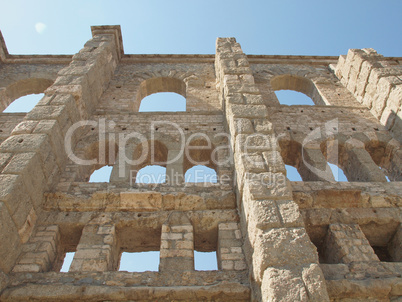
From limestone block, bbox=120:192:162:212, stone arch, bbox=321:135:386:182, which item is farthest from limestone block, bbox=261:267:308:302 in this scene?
stone arch, bbox=321:135:386:182

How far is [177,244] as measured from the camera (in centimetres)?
489

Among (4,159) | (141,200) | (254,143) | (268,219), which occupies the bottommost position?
(268,219)

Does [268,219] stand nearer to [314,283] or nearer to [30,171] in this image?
[314,283]

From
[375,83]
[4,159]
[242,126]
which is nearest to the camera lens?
[4,159]

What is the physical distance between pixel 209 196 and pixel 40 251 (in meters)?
2.70

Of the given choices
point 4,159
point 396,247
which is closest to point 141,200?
point 4,159

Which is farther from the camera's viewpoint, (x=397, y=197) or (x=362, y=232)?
(x=397, y=197)

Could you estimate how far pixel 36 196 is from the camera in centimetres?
525

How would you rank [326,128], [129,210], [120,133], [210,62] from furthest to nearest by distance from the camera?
[210,62], [326,128], [120,133], [129,210]

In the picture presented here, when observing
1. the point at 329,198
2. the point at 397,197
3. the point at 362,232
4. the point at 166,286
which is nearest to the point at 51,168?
the point at 166,286

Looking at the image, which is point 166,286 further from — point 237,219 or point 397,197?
point 397,197

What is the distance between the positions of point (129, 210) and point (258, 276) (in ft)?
8.38

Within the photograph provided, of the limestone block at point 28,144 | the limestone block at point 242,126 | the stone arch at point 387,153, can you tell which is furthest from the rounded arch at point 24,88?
the stone arch at point 387,153

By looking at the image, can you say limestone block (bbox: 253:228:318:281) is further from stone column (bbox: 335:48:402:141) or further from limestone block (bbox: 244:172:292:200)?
stone column (bbox: 335:48:402:141)
